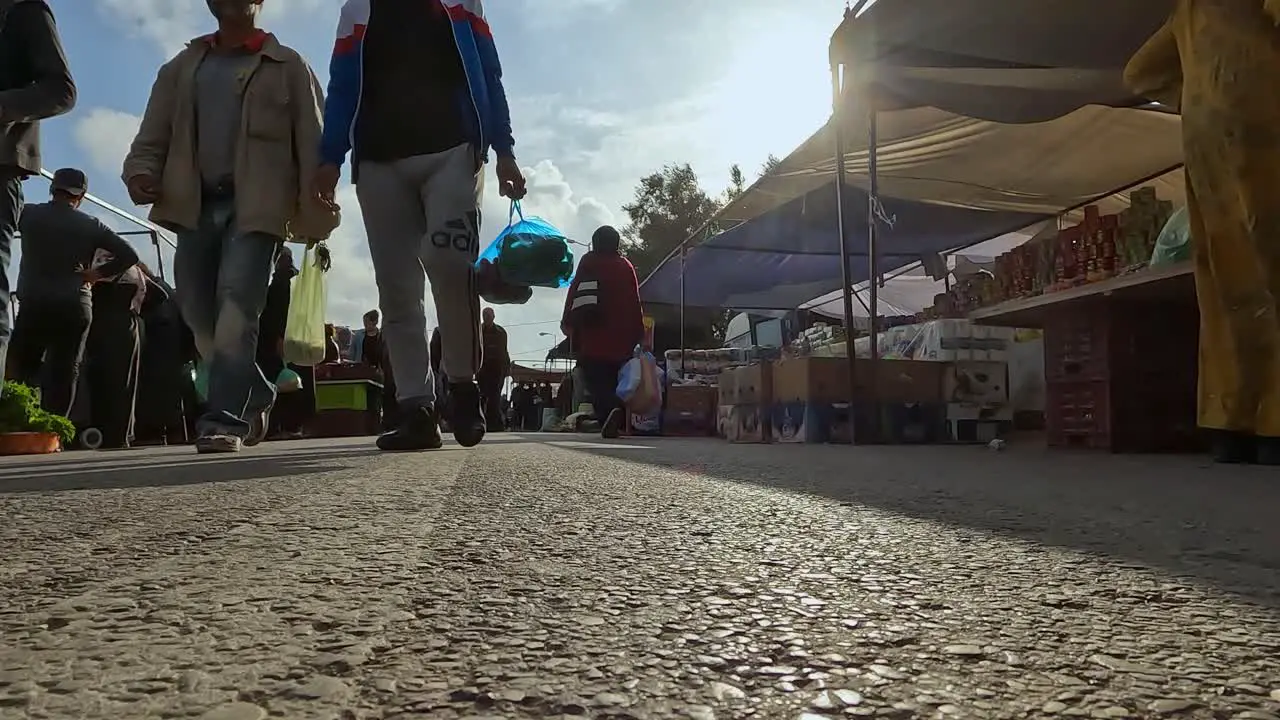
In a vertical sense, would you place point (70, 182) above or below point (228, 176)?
above

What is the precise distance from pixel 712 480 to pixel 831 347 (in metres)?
6.12

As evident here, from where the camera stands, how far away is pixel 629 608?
0.84 meters

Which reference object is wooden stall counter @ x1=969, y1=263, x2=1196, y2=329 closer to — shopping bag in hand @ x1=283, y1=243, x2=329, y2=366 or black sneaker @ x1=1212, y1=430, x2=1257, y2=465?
black sneaker @ x1=1212, y1=430, x2=1257, y2=465

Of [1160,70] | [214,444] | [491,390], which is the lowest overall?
[214,444]

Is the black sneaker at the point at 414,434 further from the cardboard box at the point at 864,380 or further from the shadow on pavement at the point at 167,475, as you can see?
the cardboard box at the point at 864,380

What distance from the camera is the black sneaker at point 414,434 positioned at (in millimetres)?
3727

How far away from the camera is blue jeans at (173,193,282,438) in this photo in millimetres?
3596

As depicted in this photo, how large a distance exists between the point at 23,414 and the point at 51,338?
487 millimetres

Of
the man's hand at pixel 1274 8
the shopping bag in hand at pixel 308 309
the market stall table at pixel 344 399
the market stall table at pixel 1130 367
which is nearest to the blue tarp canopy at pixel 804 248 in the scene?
the market stall table at pixel 1130 367

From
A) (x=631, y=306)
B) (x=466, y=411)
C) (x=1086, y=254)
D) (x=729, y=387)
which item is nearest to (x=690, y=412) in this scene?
(x=729, y=387)

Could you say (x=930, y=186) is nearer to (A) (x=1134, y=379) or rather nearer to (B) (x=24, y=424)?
(A) (x=1134, y=379)

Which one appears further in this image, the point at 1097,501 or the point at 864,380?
the point at 864,380

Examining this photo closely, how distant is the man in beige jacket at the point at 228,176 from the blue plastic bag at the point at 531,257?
2.49 ft

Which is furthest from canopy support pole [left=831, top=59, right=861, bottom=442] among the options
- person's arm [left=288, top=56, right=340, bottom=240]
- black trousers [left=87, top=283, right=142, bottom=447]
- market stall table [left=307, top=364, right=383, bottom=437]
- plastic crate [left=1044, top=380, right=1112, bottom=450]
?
market stall table [left=307, top=364, right=383, bottom=437]
